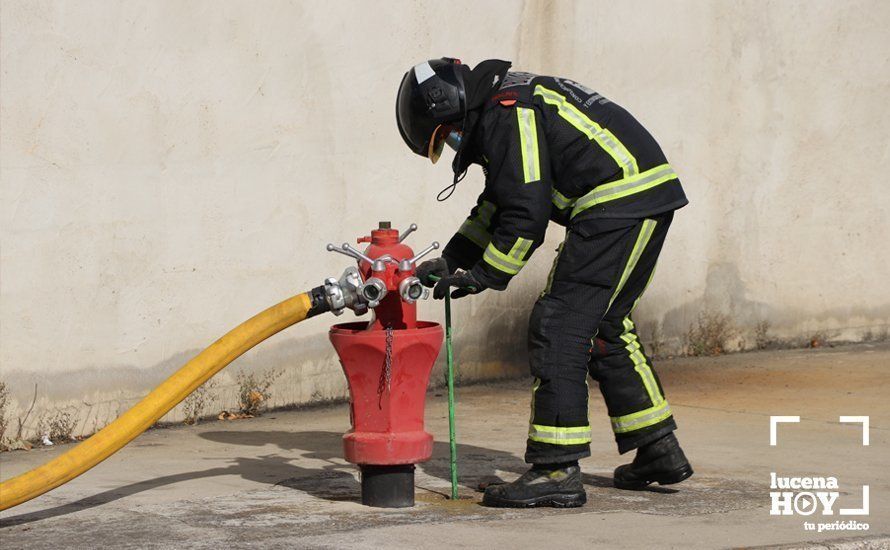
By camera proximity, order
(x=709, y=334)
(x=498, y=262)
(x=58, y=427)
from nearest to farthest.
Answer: (x=498, y=262) → (x=58, y=427) → (x=709, y=334)

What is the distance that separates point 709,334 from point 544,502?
4.19 meters

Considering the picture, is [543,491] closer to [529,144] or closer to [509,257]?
[509,257]

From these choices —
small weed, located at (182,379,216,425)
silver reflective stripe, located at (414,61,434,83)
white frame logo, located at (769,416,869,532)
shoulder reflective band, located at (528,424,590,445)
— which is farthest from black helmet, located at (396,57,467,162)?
small weed, located at (182,379,216,425)

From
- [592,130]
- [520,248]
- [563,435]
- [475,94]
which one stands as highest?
[475,94]

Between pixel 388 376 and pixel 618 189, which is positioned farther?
pixel 618 189

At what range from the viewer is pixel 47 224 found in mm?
7207

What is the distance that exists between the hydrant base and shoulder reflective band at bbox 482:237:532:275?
2.70ft

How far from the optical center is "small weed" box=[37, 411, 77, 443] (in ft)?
23.9

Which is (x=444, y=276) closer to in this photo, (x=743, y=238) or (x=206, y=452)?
(x=206, y=452)

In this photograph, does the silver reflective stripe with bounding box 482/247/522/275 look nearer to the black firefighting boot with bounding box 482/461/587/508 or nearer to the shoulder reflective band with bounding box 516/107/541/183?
the shoulder reflective band with bounding box 516/107/541/183

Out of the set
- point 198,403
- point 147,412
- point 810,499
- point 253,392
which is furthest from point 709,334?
point 147,412

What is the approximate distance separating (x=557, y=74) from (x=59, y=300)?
323cm

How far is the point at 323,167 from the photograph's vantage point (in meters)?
8.09

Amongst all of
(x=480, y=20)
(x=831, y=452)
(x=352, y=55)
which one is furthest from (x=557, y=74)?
(x=831, y=452)
